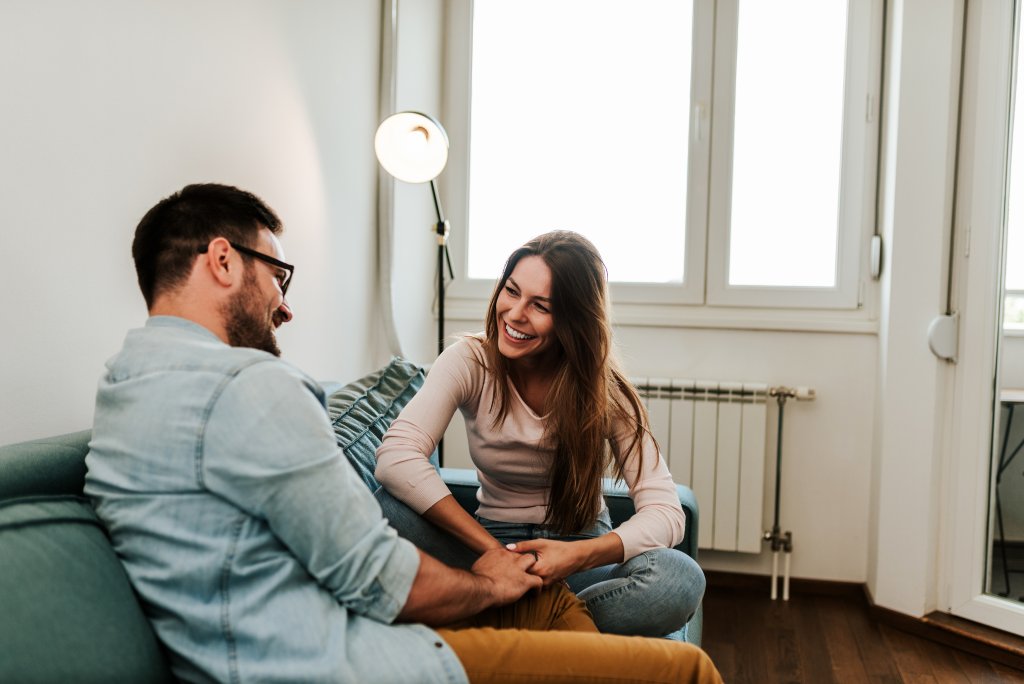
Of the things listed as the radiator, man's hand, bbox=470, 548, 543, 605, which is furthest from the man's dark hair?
the radiator

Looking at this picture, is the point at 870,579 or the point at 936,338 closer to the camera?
the point at 936,338

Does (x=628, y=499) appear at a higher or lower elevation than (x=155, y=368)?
lower

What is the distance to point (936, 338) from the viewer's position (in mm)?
2750

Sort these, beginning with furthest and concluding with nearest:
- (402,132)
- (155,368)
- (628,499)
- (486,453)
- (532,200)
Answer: (532,200)
(402,132)
(628,499)
(486,453)
(155,368)

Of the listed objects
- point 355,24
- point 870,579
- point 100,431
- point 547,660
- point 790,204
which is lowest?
point 870,579

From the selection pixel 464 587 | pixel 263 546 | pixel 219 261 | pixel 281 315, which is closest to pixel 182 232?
pixel 219 261

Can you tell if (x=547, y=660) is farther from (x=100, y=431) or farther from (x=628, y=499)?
(x=628, y=499)

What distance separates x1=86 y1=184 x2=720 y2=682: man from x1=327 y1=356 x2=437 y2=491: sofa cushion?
563 millimetres

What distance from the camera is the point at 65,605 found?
35.8 inches

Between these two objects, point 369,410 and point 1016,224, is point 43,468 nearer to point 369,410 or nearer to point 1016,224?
point 369,410

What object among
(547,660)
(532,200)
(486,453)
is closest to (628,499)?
(486,453)

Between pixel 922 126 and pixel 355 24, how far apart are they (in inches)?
71.3

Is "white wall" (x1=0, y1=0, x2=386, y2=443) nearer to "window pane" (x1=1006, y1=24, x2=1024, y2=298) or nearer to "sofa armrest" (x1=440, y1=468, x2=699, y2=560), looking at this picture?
"sofa armrest" (x1=440, y1=468, x2=699, y2=560)

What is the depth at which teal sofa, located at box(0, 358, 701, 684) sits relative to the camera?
0.86 metres
